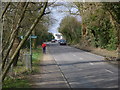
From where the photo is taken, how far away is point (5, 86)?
36.1 ft

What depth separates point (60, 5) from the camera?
16.0m

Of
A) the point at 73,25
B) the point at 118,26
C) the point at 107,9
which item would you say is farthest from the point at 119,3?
the point at 73,25

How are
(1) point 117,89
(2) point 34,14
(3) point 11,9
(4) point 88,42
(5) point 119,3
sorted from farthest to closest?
(4) point 88,42 → (5) point 119,3 → (2) point 34,14 → (3) point 11,9 → (1) point 117,89

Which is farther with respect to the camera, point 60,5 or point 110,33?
point 110,33

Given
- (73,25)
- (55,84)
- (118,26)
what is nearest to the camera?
(55,84)

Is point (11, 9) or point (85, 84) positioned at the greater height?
point (11, 9)

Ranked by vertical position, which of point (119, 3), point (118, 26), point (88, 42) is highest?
point (119, 3)

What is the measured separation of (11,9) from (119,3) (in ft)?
56.2

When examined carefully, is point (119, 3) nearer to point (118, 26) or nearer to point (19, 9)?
point (118, 26)

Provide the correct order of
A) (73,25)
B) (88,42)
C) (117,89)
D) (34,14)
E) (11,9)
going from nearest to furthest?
(117,89) < (11,9) < (34,14) < (88,42) < (73,25)

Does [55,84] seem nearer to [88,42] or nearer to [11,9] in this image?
[11,9]

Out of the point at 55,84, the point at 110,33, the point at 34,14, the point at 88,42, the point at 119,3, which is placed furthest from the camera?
the point at 88,42

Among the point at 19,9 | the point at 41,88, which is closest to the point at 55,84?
the point at 41,88

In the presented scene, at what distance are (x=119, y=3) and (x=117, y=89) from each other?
63.8 ft
